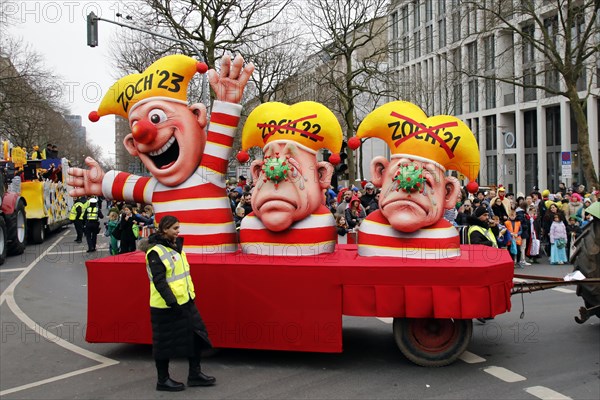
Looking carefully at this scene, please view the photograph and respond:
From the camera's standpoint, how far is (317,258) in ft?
21.5

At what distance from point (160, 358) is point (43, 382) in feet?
4.43

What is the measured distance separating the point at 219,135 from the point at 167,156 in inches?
25.6

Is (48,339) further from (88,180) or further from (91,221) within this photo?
(91,221)

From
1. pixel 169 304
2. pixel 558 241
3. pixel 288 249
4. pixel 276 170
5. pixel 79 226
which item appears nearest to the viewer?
pixel 169 304

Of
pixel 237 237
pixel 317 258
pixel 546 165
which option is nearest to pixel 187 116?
pixel 237 237

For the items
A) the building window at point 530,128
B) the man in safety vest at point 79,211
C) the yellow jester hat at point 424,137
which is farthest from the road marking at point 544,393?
the building window at point 530,128

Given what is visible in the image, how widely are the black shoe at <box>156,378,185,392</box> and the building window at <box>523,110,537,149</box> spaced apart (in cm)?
3611

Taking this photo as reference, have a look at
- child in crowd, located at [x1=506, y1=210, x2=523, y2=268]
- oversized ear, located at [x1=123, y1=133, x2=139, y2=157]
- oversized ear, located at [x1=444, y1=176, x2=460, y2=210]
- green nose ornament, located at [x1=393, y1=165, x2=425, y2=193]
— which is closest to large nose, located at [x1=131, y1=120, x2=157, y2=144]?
oversized ear, located at [x1=123, y1=133, x2=139, y2=157]

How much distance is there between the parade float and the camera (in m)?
6.04

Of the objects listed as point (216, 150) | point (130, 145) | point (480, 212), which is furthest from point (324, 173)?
point (480, 212)

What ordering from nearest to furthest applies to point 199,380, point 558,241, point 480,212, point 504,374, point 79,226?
point 199,380, point 504,374, point 480,212, point 558,241, point 79,226

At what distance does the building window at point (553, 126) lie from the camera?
3550 centimetres

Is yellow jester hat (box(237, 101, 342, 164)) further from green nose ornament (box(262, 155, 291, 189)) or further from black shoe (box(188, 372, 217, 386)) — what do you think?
black shoe (box(188, 372, 217, 386))

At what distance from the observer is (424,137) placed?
6547 mm
